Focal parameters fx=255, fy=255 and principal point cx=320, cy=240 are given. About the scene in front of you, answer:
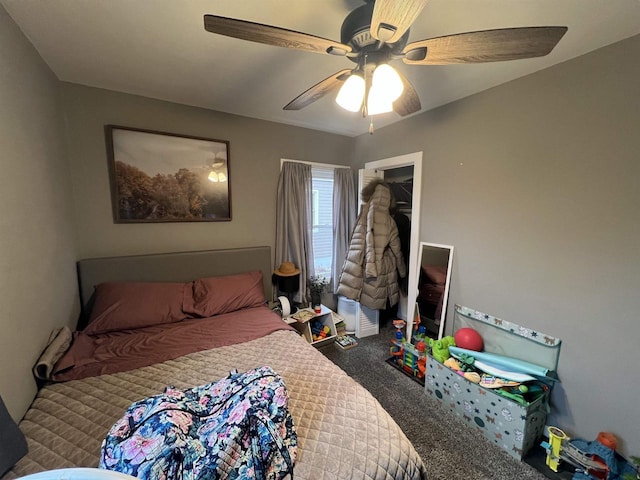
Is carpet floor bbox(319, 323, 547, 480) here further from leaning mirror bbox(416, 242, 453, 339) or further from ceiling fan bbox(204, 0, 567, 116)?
ceiling fan bbox(204, 0, 567, 116)

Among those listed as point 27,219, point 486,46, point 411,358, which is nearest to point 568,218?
point 486,46

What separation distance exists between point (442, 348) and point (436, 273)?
64cm

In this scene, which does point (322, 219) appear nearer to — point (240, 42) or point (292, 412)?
point (240, 42)

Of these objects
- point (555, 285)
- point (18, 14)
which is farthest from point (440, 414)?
point (18, 14)

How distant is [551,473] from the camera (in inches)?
57.1

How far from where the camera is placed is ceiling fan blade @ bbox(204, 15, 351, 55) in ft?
2.85

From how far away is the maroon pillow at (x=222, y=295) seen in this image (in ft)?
6.82

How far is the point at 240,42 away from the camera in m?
1.43

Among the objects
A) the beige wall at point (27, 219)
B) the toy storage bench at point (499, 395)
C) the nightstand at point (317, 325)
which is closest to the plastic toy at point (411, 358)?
the toy storage bench at point (499, 395)

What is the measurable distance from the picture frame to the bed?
0.41 metres

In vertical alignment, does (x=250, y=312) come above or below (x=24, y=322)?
below

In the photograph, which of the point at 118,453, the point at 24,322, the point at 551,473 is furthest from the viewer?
the point at 551,473

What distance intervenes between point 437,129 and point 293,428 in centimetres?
244

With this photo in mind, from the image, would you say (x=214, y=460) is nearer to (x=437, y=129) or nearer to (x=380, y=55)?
(x=380, y=55)
